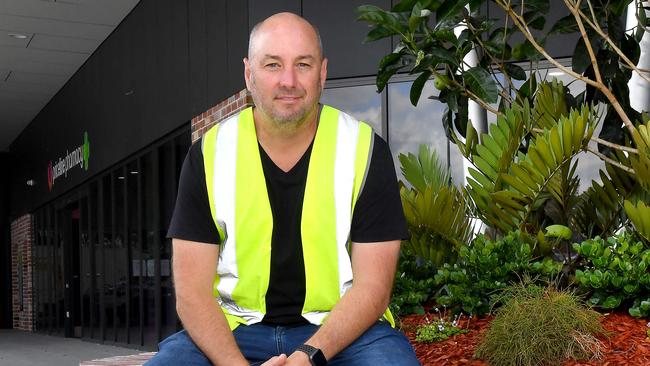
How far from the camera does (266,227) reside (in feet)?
7.36

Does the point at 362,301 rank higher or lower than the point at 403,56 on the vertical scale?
lower

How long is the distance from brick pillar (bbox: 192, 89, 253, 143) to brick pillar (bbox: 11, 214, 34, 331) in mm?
12453

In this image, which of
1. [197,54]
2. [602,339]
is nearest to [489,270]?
[602,339]

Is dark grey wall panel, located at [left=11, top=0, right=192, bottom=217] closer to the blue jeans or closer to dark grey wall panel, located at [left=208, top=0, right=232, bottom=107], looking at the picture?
dark grey wall panel, located at [left=208, top=0, right=232, bottom=107]

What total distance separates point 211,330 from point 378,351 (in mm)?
414

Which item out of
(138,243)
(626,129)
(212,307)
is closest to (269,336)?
(212,307)

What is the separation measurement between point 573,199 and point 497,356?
1.21 m

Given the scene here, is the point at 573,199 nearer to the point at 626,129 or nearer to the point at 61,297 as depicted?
the point at 626,129

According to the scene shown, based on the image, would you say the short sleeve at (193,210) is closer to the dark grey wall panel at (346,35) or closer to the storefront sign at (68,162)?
the dark grey wall panel at (346,35)

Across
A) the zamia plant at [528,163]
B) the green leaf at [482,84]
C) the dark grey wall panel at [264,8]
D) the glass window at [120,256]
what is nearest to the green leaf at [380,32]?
the green leaf at [482,84]

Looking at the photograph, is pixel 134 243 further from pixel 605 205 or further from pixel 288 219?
pixel 288 219

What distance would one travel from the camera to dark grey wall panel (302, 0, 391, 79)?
8.06 meters

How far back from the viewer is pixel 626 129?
14.0 ft

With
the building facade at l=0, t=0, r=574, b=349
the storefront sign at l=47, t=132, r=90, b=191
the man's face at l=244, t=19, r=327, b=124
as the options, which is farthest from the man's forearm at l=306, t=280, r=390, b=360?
the storefront sign at l=47, t=132, r=90, b=191
